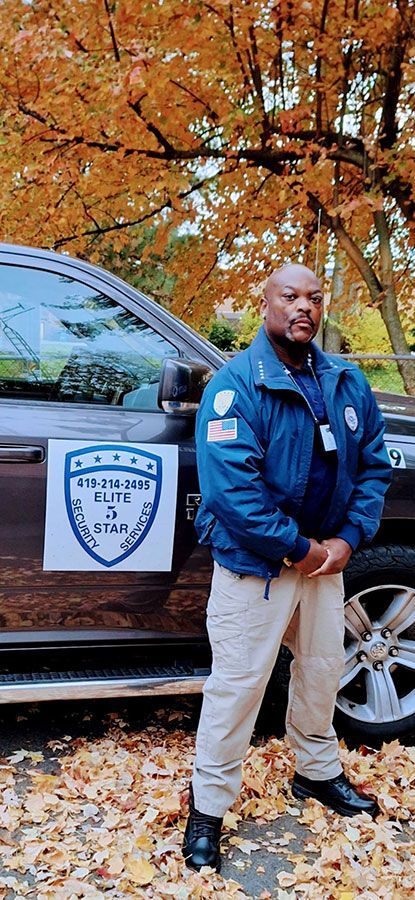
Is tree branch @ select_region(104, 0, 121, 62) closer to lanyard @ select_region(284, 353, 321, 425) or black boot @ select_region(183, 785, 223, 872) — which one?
lanyard @ select_region(284, 353, 321, 425)

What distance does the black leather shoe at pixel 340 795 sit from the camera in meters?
2.78

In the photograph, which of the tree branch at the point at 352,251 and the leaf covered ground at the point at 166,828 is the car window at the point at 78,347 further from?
the tree branch at the point at 352,251

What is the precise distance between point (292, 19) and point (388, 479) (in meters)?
5.44

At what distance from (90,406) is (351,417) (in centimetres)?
100

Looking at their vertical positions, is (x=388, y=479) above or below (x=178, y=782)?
above

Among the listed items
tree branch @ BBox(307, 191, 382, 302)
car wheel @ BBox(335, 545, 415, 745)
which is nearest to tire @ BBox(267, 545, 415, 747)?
car wheel @ BBox(335, 545, 415, 745)

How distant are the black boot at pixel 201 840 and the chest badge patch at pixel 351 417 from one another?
129 cm

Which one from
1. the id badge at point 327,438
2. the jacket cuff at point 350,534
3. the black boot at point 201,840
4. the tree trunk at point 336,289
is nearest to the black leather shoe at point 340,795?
the black boot at point 201,840

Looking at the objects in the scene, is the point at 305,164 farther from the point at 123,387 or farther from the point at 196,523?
the point at 196,523

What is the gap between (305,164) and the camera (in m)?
7.31

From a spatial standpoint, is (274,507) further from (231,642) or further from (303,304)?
(303,304)

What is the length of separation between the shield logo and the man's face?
76cm

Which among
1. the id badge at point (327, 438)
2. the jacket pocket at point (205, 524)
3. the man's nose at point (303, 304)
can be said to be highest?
the man's nose at point (303, 304)

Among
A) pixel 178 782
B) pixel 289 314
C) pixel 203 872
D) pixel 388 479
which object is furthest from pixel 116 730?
pixel 289 314
